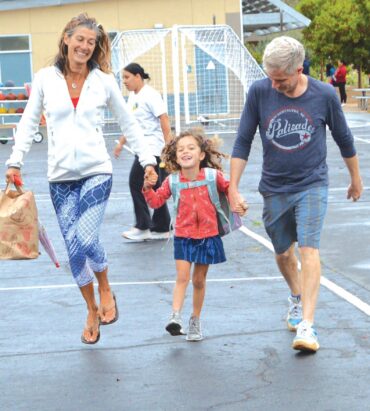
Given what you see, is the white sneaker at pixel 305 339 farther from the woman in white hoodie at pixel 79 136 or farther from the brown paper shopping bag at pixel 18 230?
the brown paper shopping bag at pixel 18 230

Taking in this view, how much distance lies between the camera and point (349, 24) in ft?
171

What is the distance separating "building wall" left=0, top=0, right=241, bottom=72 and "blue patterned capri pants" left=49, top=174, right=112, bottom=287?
1288 inches

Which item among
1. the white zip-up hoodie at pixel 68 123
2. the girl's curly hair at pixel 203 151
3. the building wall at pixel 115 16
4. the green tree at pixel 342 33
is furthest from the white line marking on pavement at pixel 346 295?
the green tree at pixel 342 33

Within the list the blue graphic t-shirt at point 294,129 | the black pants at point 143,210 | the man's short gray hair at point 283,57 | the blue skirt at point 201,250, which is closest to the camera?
the man's short gray hair at point 283,57

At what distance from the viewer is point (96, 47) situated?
733cm

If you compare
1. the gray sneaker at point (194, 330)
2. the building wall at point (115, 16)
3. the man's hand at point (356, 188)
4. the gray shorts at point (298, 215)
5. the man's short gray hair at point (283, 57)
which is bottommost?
A: the gray sneaker at point (194, 330)

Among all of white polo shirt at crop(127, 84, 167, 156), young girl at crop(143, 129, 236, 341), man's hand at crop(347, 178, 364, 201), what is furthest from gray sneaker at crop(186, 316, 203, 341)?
white polo shirt at crop(127, 84, 167, 156)

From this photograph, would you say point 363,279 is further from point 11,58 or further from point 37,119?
point 11,58

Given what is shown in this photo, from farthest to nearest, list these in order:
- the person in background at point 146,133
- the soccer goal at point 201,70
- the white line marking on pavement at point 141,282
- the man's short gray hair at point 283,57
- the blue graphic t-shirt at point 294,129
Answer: the soccer goal at point 201,70 → the person in background at point 146,133 → the white line marking on pavement at point 141,282 → the blue graphic t-shirt at point 294,129 → the man's short gray hair at point 283,57

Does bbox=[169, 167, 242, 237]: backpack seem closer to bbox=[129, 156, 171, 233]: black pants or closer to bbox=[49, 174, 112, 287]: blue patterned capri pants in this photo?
bbox=[49, 174, 112, 287]: blue patterned capri pants

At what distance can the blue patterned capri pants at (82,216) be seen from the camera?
23.8 feet

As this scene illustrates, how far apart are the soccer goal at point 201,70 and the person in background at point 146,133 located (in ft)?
50.8

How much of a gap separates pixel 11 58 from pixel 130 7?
4289mm

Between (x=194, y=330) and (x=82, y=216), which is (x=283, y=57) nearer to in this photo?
(x=82, y=216)
